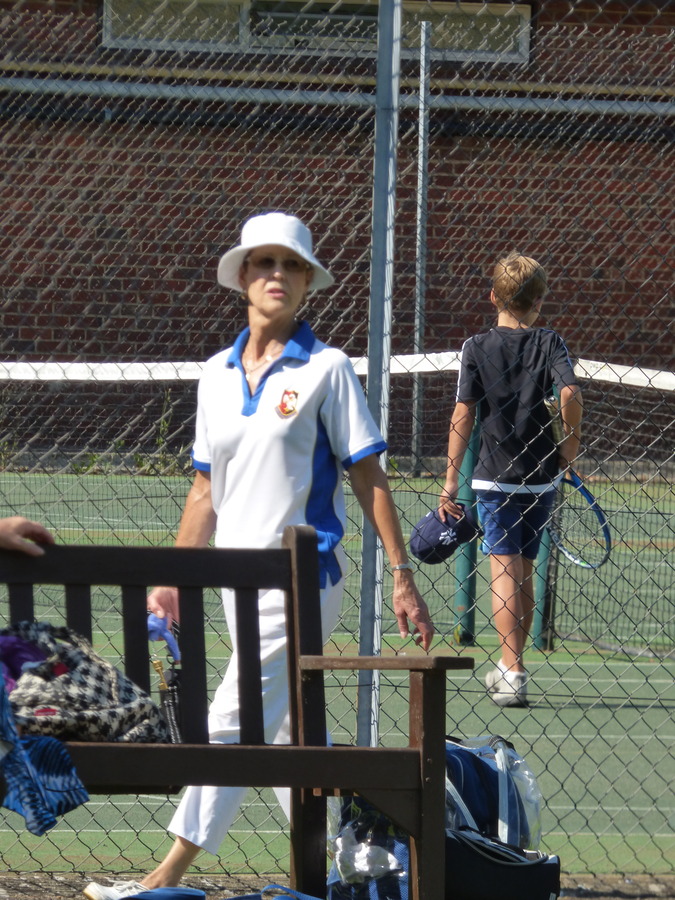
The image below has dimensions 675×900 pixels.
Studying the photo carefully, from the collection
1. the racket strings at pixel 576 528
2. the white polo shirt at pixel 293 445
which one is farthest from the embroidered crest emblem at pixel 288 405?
the racket strings at pixel 576 528

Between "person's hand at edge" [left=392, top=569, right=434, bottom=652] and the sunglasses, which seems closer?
"person's hand at edge" [left=392, top=569, right=434, bottom=652]

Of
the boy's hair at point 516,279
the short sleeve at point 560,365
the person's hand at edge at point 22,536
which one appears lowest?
the person's hand at edge at point 22,536

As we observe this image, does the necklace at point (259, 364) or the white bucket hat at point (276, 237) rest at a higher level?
the white bucket hat at point (276, 237)

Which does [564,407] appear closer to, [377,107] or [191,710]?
[377,107]

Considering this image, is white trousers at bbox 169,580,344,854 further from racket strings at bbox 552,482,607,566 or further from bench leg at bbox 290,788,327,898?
racket strings at bbox 552,482,607,566

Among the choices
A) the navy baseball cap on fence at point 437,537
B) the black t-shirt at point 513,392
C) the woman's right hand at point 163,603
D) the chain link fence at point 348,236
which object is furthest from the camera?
the black t-shirt at point 513,392

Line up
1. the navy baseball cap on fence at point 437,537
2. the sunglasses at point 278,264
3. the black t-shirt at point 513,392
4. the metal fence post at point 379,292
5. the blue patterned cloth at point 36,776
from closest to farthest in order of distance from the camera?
the blue patterned cloth at point 36,776 < the sunglasses at point 278,264 < the metal fence post at point 379,292 < the navy baseball cap on fence at point 437,537 < the black t-shirt at point 513,392

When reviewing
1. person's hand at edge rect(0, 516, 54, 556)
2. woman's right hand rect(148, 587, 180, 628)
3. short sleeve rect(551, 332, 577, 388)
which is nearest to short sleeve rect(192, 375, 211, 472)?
woman's right hand rect(148, 587, 180, 628)

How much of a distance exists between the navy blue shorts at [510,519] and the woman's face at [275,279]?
91.9 inches

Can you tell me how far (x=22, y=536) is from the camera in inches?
106

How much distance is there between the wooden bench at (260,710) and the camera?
8.49 feet

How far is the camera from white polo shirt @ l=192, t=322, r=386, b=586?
3285 mm

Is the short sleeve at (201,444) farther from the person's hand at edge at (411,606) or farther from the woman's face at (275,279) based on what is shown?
the person's hand at edge at (411,606)

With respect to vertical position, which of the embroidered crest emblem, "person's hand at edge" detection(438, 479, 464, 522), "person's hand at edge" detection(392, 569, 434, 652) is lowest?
"person's hand at edge" detection(392, 569, 434, 652)
